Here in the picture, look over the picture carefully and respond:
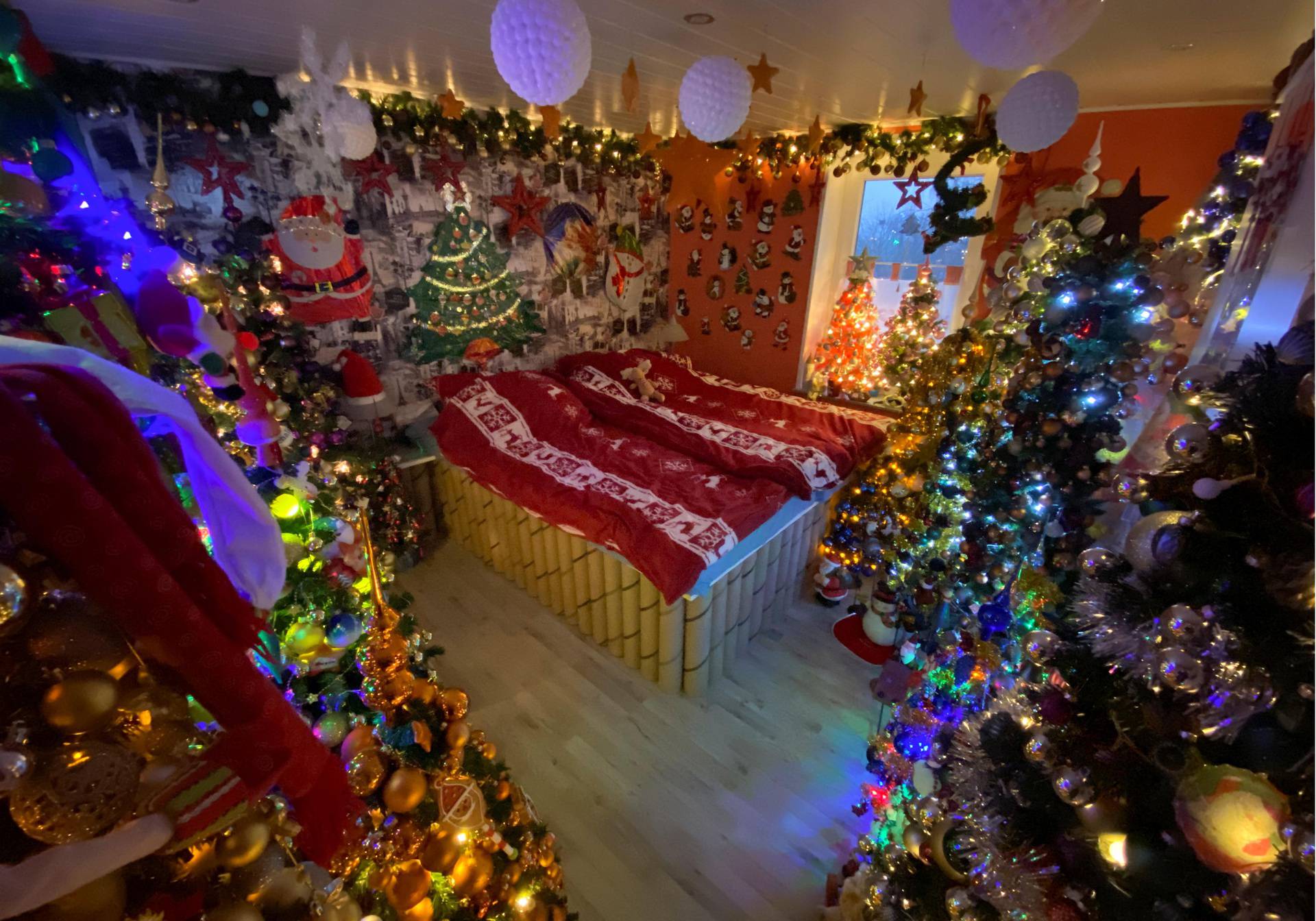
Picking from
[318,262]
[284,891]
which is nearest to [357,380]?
[318,262]

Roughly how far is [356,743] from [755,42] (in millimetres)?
2373

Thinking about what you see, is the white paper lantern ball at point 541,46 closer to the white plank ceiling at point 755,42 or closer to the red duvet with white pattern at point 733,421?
the white plank ceiling at point 755,42

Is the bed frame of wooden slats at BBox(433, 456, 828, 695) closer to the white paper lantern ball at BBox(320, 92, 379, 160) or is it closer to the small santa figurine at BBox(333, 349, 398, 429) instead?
the small santa figurine at BBox(333, 349, 398, 429)

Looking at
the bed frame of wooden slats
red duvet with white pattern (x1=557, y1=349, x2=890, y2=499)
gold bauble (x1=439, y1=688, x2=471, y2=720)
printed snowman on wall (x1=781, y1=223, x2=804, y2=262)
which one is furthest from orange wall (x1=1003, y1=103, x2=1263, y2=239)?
gold bauble (x1=439, y1=688, x2=471, y2=720)

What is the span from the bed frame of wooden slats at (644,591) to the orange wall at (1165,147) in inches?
86.3

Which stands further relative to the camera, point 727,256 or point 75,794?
point 727,256

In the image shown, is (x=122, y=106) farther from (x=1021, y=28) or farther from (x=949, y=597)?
(x=949, y=597)

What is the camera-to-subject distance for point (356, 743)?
3.84 ft

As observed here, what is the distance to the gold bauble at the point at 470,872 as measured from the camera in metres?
1.23

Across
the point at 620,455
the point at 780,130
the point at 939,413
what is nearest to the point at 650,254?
the point at 780,130

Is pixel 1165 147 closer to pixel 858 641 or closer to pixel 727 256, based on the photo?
pixel 727 256

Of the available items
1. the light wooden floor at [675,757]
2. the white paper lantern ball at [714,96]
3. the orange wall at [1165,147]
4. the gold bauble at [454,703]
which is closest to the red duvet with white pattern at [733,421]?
the light wooden floor at [675,757]

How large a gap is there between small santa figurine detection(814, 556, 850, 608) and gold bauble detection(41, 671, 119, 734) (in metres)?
2.80

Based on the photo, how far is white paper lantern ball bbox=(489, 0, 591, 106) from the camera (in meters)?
1.17
